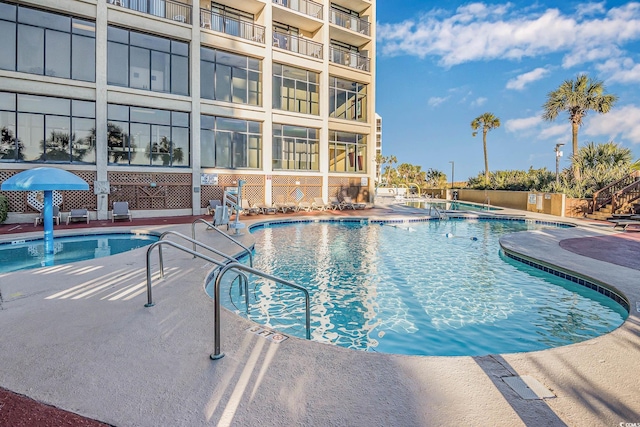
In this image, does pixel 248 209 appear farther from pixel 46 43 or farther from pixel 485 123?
pixel 485 123

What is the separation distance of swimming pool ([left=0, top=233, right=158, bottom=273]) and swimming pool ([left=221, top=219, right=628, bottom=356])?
4.22 m

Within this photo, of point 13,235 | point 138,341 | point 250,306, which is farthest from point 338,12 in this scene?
point 138,341

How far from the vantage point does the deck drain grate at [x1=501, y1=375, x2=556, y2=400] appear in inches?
106

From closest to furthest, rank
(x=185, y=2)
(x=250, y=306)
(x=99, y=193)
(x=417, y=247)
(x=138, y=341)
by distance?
1. (x=138, y=341)
2. (x=250, y=306)
3. (x=417, y=247)
4. (x=99, y=193)
5. (x=185, y=2)

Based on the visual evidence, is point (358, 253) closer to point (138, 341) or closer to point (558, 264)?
point (558, 264)

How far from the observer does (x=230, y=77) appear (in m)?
19.8

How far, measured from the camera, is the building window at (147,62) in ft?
53.6

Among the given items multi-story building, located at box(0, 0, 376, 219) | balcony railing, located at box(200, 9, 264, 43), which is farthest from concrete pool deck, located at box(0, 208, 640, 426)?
balcony railing, located at box(200, 9, 264, 43)

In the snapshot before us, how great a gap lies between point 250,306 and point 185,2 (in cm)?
1852

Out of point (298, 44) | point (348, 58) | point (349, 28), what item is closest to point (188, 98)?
point (298, 44)

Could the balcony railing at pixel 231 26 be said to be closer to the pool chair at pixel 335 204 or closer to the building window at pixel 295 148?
the building window at pixel 295 148

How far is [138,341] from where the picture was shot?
12.0 feet

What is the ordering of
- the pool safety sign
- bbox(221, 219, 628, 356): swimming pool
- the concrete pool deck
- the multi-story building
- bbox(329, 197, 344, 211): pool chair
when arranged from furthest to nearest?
bbox(329, 197, 344, 211): pool chair, the multi-story building, bbox(221, 219, 628, 356): swimming pool, the pool safety sign, the concrete pool deck

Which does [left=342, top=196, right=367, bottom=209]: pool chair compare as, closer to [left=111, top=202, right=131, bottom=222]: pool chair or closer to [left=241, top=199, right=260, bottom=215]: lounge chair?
[left=241, top=199, right=260, bottom=215]: lounge chair
